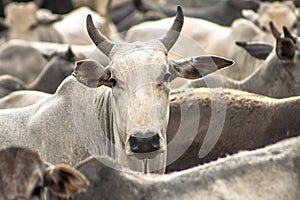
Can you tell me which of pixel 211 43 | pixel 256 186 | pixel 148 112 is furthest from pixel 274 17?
pixel 256 186

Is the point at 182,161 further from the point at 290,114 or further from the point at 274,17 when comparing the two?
the point at 274,17

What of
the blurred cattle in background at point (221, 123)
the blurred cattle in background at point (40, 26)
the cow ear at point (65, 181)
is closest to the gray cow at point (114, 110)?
the blurred cattle in background at point (221, 123)

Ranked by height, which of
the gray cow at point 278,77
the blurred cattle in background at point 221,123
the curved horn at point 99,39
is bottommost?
the gray cow at point 278,77

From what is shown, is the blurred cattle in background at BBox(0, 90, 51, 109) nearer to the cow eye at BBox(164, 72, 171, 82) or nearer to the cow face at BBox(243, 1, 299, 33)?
the cow eye at BBox(164, 72, 171, 82)

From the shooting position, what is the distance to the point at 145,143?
20.0ft

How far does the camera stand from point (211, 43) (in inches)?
508

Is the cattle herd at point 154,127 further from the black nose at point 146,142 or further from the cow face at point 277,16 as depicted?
the cow face at point 277,16

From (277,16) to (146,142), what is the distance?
8.07m

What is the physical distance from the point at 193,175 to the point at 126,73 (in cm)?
147

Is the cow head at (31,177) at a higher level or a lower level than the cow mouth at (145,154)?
higher

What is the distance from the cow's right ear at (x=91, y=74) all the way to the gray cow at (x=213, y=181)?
4.60ft

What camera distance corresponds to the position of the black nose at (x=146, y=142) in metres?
6.09

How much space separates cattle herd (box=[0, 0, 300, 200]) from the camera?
5.13 metres

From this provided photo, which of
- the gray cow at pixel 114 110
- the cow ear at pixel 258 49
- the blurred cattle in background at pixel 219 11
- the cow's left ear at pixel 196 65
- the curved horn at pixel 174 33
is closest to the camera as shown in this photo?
the gray cow at pixel 114 110
